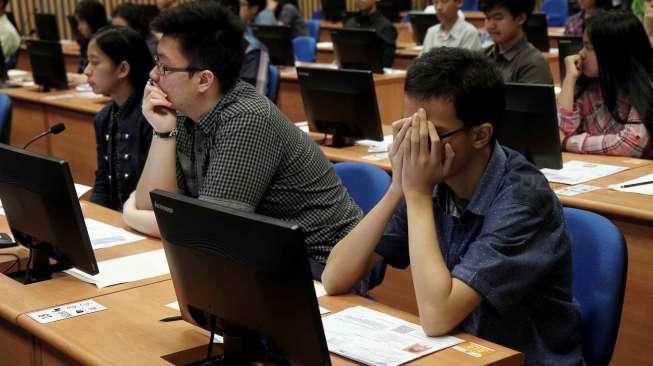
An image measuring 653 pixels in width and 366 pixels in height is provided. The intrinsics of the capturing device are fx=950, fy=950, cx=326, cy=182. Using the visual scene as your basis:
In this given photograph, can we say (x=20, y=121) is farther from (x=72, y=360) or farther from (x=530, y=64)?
(x=72, y=360)

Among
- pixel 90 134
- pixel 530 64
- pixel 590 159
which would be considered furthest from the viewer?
pixel 90 134

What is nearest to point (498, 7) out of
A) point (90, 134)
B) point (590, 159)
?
point (590, 159)

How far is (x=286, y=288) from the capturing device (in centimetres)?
157

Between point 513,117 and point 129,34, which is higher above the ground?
point 129,34

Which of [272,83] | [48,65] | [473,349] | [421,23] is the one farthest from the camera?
[421,23]

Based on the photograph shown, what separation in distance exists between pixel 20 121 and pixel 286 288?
5029 mm

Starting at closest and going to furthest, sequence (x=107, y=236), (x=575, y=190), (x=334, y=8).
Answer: (x=107, y=236) → (x=575, y=190) → (x=334, y=8)

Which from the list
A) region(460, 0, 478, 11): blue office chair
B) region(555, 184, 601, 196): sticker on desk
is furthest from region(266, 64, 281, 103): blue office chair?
region(460, 0, 478, 11): blue office chair

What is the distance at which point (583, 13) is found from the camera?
7.79 meters

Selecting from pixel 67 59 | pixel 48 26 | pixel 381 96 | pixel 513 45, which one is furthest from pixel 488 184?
pixel 48 26

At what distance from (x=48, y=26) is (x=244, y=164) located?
7.49 meters

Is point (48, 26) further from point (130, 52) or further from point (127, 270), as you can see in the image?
point (127, 270)

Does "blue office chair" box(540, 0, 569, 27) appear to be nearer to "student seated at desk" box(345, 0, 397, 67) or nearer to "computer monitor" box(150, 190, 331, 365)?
"student seated at desk" box(345, 0, 397, 67)

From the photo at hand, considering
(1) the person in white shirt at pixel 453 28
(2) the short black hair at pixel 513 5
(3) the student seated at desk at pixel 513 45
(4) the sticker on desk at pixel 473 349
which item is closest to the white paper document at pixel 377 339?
(4) the sticker on desk at pixel 473 349
